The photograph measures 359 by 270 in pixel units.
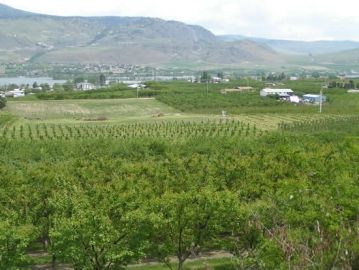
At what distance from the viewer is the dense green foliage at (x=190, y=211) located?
18562 millimetres

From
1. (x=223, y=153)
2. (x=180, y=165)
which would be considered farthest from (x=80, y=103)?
(x=180, y=165)

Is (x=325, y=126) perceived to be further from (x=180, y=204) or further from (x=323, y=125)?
(x=180, y=204)

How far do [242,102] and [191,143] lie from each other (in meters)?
53.7

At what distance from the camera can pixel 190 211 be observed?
75.3ft

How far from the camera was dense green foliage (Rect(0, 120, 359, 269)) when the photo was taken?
18.6m

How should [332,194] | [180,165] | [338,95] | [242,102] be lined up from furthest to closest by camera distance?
[338,95], [242,102], [180,165], [332,194]

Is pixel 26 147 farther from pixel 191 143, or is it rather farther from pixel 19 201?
pixel 19 201

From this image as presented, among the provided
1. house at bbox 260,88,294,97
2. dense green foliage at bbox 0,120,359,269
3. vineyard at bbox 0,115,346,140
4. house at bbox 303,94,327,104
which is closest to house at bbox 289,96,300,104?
house at bbox 303,94,327,104

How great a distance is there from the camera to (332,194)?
989 inches

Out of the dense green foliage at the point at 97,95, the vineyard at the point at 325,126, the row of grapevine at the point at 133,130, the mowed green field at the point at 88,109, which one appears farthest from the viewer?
the dense green foliage at the point at 97,95

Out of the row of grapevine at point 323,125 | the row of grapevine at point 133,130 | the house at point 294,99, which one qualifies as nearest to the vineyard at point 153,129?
the row of grapevine at point 133,130

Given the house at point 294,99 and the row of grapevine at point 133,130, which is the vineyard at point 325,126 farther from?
the house at point 294,99

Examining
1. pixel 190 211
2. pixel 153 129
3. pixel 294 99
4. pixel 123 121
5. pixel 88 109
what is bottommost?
pixel 88 109

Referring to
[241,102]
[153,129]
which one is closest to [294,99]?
[241,102]
